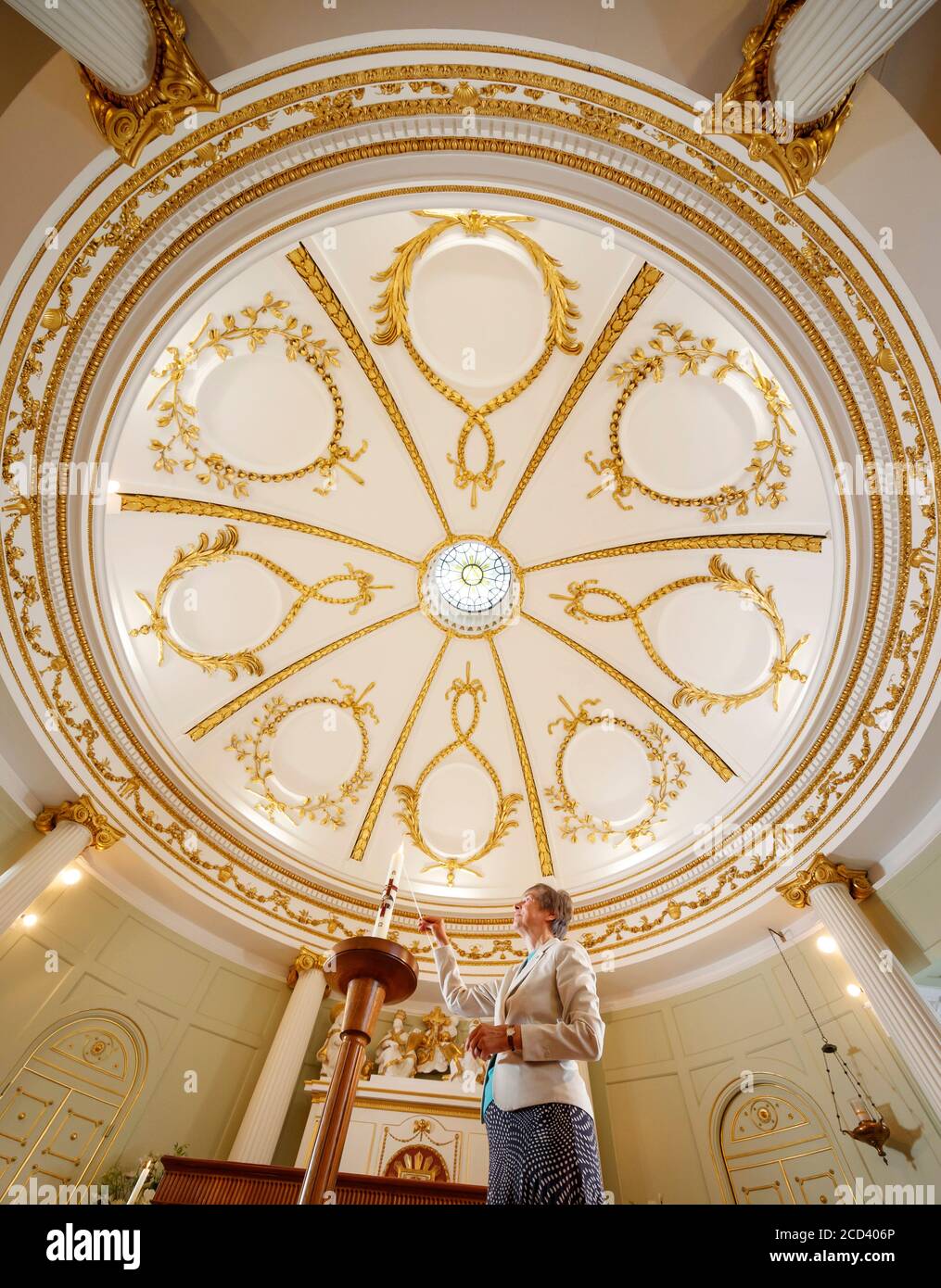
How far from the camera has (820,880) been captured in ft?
22.5

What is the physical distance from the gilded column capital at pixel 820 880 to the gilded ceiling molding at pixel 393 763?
6.08 metres

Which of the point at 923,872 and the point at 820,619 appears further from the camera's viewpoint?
the point at 820,619

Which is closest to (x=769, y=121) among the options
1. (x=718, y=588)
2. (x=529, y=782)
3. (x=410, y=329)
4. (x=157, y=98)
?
(x=157, y=98)

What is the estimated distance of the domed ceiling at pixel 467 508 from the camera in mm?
4457

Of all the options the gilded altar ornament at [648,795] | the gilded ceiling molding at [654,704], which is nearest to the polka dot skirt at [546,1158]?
the gilded ceiling molding at [654,704]

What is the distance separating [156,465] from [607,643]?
702 centimetres

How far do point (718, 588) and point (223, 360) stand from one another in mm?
7231

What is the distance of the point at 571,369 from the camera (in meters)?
8.15

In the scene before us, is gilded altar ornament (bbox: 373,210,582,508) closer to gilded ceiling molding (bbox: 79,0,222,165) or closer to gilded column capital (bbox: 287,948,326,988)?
gilded ceiling molding (bbox: 79,0,222,165)

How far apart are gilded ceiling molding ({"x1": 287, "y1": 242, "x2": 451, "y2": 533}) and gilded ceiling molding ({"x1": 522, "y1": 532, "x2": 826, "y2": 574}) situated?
2235 mm
